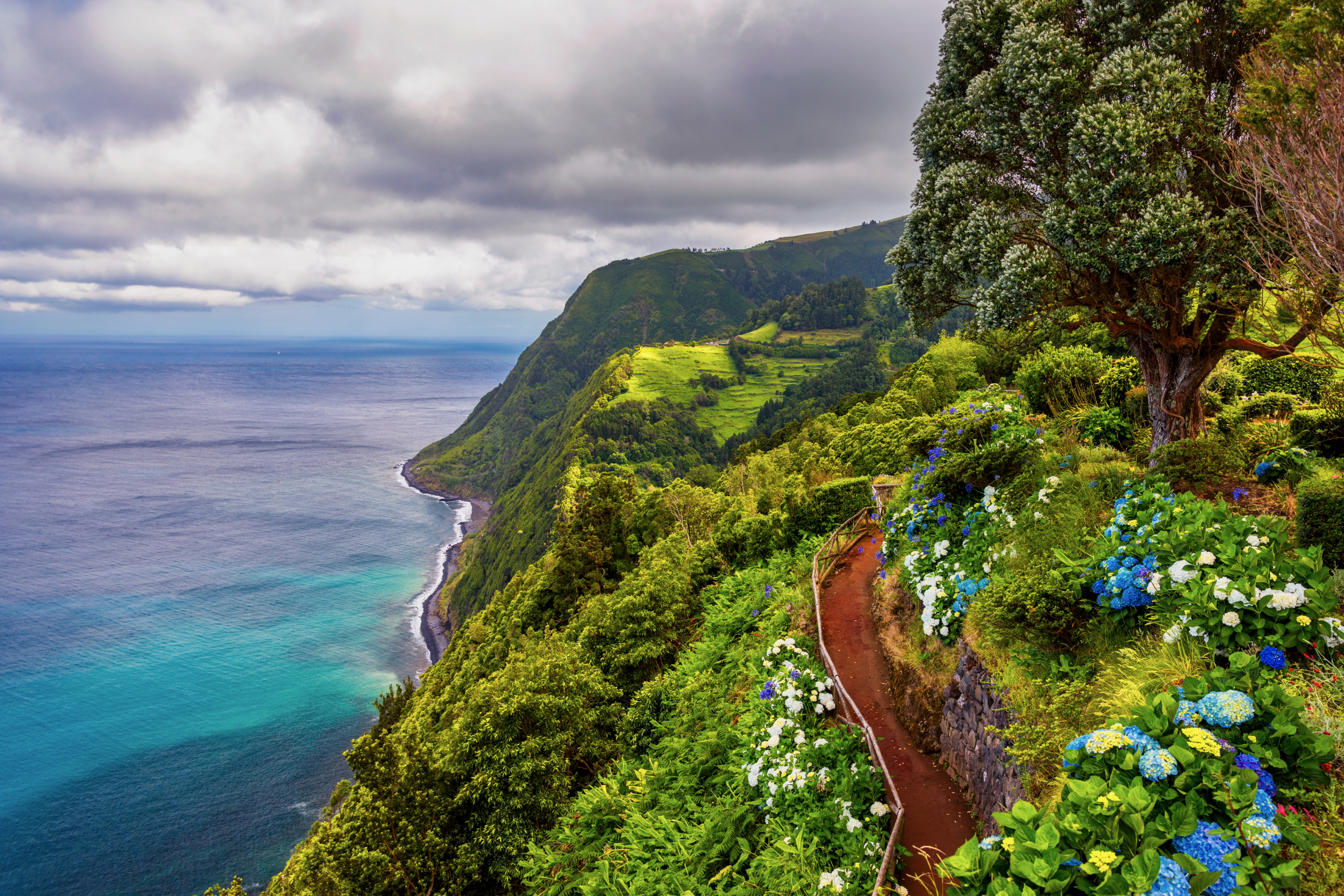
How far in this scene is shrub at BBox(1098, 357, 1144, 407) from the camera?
1469 centimetres

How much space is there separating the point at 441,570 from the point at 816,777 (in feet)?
389

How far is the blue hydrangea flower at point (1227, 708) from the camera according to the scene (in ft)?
15.5

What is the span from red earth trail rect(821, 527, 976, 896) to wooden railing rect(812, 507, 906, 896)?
0.17 m

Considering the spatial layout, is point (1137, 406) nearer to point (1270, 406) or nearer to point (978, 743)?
point (1270, 406)

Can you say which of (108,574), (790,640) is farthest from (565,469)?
(790,640)

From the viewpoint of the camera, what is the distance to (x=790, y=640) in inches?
490

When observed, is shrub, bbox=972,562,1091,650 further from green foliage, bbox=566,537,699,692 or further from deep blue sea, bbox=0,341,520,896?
deep blue sea, bbox=0,341,520,896

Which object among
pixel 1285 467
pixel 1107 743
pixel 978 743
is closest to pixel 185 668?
pixel 978 743

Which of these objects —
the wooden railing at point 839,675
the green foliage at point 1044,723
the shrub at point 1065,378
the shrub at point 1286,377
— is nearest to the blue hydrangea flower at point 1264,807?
the green foliage at point 1044,723

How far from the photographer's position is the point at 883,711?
427 inches

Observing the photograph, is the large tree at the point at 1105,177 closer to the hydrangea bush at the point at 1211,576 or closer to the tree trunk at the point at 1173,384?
the tree trunk at the point at 1173,384

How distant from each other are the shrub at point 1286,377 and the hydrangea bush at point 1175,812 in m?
13.6

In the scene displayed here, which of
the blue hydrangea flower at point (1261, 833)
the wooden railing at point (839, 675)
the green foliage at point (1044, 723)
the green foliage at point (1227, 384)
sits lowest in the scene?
the wooden railing at point (839, 675)

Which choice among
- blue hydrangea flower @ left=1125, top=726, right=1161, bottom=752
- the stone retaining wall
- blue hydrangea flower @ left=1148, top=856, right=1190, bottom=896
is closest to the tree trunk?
the stone retaining wall
